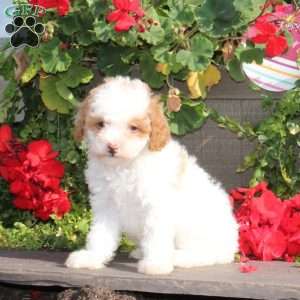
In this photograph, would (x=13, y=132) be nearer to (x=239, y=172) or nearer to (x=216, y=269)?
(x=239, y=172)

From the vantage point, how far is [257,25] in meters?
4.93

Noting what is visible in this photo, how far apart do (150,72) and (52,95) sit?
74cm

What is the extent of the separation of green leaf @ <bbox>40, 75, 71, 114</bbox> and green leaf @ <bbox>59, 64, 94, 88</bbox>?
0.09 m

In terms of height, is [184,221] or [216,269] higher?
[184,221]

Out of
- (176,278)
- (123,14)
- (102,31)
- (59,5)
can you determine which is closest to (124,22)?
(123,14)

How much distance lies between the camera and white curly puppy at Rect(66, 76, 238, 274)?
3.93 m

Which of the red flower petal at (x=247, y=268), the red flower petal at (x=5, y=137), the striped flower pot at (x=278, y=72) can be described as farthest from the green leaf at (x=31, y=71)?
the red flower petal at (x=247, y=268)

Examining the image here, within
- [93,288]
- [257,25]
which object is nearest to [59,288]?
[93,288]

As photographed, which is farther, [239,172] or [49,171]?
[239,172]

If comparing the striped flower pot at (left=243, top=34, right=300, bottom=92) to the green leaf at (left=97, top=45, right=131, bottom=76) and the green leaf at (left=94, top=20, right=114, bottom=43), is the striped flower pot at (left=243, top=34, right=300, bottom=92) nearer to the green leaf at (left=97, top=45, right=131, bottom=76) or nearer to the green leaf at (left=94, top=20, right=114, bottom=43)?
the green leaf at (left=97, top=45, right=131, bottom=76)

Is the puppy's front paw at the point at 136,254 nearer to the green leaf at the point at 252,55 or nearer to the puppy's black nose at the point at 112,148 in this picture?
the puppy's black nose at the point at 112,148

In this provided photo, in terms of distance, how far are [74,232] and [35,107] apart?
1.11 meters

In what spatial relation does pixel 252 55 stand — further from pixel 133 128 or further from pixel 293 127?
pixel 133 128

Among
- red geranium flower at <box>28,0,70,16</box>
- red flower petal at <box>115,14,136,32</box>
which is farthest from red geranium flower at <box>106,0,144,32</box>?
red geranium flower at <box>28,0,70,16</box>
